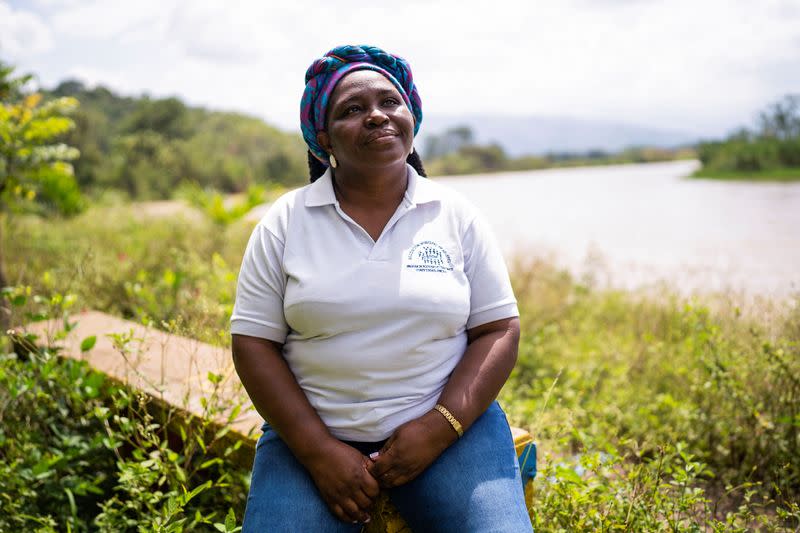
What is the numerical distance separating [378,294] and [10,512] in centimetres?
179

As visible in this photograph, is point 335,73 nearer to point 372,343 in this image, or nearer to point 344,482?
point 372,343

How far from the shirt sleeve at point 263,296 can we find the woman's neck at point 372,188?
11.1 inches

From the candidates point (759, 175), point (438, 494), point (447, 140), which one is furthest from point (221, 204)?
point (447, 140)

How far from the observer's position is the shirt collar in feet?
6.33

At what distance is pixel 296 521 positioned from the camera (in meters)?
1.67

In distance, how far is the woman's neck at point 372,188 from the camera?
1972 mm

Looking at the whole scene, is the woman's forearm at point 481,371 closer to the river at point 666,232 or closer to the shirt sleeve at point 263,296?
the shirt sleeve at point 263,296

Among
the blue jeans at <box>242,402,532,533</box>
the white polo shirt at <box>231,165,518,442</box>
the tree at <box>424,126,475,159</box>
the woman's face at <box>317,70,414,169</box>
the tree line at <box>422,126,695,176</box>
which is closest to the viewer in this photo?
the blue jeans at <box>242,402,532,533</box>

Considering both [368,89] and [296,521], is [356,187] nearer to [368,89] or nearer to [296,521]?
[368,89]

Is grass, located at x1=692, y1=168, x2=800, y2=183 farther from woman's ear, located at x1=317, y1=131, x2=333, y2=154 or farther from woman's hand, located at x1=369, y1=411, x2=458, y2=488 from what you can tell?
woman's hand, located at x1=369, y1=411, x2=458, y2=488

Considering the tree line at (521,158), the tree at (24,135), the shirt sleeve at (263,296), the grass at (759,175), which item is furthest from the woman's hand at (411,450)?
the tree line at (521,158)

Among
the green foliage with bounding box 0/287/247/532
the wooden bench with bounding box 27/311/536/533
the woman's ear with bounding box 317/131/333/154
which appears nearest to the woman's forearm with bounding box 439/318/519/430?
the wooden bench with bounding box 27/311/536/533

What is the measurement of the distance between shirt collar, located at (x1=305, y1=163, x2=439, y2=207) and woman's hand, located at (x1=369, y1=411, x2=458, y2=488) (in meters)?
0.65

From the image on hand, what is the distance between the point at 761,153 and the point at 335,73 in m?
21.2
